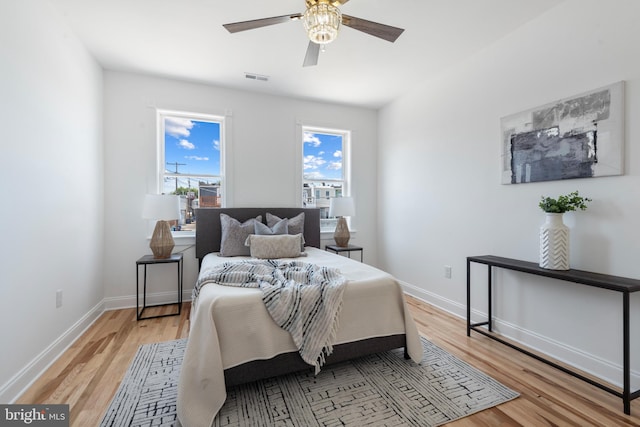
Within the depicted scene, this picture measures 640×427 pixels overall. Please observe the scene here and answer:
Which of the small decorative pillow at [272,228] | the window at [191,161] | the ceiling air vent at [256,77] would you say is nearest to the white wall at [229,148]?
the window at [191,161]

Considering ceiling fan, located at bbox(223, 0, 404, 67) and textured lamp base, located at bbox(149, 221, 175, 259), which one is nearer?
ceiling fan, located at bbox(223, 0, 404, 67)

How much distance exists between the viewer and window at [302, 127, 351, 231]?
4.49m

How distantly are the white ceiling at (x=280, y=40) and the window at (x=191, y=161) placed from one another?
565mm

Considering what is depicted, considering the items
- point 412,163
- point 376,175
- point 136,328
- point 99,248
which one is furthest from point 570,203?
point 99,248

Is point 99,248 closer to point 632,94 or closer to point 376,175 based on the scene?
point 376,175

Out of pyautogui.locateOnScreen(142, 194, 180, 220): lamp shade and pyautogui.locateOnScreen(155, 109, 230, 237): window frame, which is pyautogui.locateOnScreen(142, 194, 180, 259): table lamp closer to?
pyautogui.locateOnScreen(142, 194, 180, 220): lamp shade

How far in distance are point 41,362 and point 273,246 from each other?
2.01 meters

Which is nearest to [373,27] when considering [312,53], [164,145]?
[312,53]

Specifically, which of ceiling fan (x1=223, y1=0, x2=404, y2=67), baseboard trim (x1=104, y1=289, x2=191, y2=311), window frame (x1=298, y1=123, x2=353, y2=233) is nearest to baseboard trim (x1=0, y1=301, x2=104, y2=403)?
baseboard trim (x1=104, y1=289, x2=191, y2=311)

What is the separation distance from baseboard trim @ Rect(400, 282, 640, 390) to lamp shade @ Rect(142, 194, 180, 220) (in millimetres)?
3372

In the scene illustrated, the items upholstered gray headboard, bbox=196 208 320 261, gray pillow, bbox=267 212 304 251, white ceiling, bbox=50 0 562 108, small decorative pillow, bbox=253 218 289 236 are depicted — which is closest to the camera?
white ceiling, bbox=50 0 562 108

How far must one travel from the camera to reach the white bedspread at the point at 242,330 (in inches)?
63.3

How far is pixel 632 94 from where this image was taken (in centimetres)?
190

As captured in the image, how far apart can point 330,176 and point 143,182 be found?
2.61m
